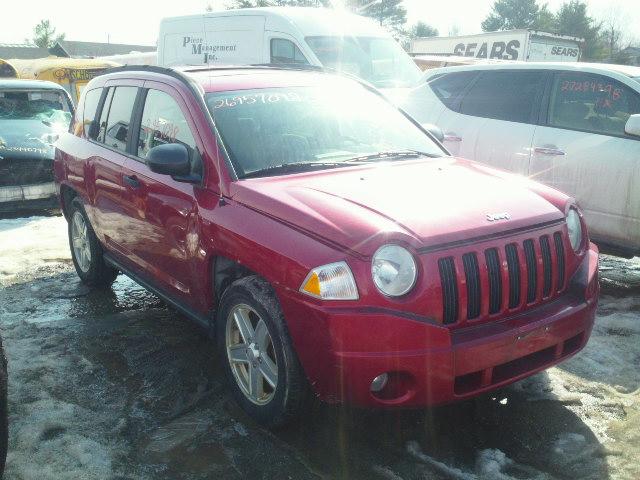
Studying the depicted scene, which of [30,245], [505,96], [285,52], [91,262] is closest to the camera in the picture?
[91,262]

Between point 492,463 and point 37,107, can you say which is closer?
point 492,463

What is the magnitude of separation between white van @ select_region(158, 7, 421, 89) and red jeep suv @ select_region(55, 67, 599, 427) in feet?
18.1

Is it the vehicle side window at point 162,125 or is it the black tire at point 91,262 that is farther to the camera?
the black tire at point 91,262

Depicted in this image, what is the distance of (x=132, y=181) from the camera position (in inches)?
175

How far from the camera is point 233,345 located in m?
3.62

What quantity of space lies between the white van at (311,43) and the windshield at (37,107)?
1945 mm

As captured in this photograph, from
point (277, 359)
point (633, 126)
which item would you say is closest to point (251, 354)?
point (277, 359)

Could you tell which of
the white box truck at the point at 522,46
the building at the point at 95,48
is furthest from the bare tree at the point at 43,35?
the white box truck at the point at 522,46

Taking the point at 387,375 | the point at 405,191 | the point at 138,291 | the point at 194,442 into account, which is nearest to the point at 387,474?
the point at 387,375

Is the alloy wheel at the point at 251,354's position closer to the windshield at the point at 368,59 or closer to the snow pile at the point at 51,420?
the snow pile at the point at 51,420

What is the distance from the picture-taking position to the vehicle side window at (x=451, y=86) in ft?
22.9

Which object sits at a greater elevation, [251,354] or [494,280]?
[494,280]

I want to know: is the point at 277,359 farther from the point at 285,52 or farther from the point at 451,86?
the point at 285,52

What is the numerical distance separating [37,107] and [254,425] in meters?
8.20
